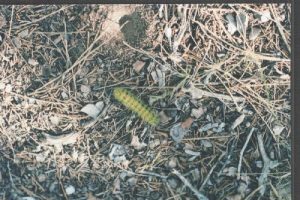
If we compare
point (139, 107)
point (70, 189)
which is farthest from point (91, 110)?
point (70, 189)

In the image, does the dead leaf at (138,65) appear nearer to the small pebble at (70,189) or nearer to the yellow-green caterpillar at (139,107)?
the yellow-green caterpillar at (139,107)

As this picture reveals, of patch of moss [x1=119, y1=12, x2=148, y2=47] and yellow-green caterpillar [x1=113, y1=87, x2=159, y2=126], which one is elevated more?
patch of moss [x1=119, y1=12, x2=148, y2=47]

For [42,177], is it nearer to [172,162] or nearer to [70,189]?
[70,189]

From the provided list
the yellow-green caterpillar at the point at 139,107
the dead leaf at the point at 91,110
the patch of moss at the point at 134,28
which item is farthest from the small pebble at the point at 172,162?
the patch of moss at the point at 134,28

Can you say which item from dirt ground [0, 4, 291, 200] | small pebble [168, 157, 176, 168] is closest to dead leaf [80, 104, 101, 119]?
dirt ground [0, 4, 291, 200]

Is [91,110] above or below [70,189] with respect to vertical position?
above

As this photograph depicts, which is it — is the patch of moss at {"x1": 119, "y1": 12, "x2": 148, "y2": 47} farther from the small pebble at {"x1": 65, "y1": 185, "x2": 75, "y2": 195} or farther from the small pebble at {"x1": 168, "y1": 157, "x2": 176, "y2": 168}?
the small pebble at {"x1": 65, "y1": 185, "x2": 75, "y2": 195}

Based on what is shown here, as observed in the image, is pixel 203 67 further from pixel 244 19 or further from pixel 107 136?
pixel 107 136
